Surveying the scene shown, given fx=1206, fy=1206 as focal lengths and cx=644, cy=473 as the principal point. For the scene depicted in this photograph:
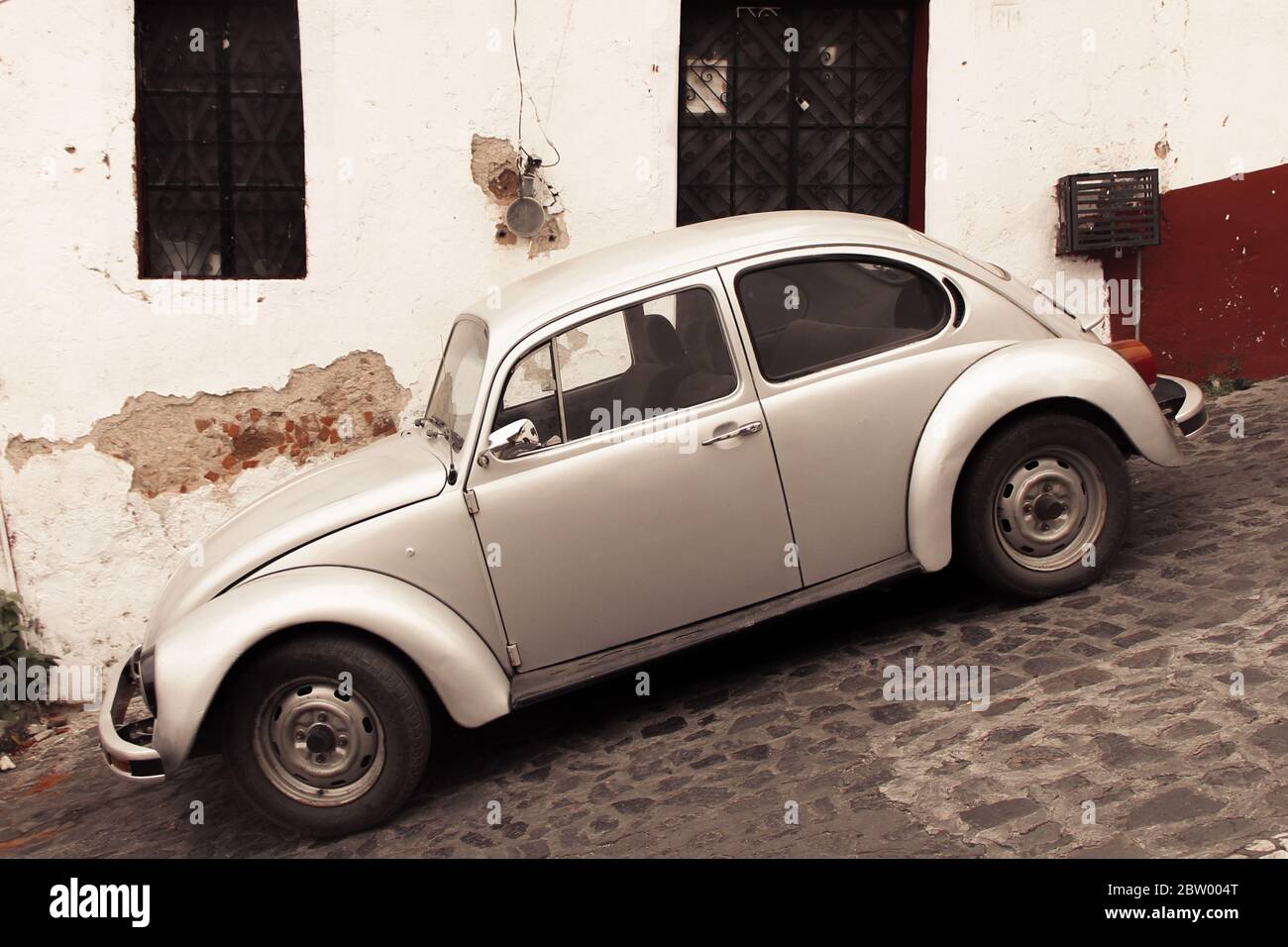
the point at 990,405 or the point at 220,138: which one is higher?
the point at 220,138

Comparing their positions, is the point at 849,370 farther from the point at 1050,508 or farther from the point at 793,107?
the point at 793,107

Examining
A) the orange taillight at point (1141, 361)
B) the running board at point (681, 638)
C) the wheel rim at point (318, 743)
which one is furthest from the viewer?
the orange taillight at point (1141, 361)

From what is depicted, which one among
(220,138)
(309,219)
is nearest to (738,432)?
(309,219)

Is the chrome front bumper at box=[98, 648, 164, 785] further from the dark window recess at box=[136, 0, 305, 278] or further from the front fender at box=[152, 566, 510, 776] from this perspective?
the dark window recess at box=[136, 0, 305, 278]

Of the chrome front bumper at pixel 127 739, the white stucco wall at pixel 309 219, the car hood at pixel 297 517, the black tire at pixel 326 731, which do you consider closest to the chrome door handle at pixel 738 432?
the car hood at pixel 297 517

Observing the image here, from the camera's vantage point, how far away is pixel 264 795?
13.9 ft

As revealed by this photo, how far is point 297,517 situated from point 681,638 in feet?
4.91

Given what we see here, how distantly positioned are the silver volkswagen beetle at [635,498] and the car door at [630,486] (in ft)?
0.03

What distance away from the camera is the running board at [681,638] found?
4449 mm

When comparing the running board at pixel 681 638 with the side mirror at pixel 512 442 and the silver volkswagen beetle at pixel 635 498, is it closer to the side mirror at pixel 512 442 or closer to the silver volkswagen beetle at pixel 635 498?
the silver volkswagen beetle at pixel 635 498

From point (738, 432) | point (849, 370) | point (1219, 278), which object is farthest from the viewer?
point (1219, 278)

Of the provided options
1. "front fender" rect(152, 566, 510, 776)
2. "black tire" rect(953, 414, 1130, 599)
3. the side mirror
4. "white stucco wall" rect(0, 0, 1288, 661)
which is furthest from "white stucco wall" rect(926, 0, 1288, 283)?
"front fender" rect(152, 566, 510, 776)

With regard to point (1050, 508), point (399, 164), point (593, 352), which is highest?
point (399, 164)

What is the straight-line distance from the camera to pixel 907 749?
417cm
